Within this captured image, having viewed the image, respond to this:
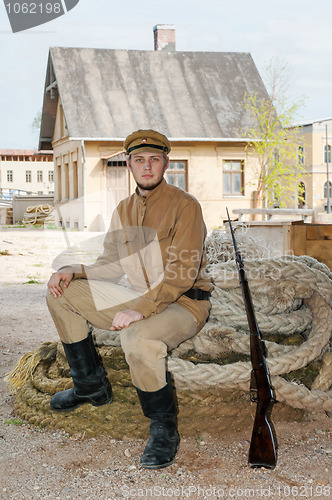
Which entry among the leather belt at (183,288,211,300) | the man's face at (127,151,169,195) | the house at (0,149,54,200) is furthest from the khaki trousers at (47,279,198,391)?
the house at (0,149,54,200)

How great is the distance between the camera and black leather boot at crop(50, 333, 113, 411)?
113 inches

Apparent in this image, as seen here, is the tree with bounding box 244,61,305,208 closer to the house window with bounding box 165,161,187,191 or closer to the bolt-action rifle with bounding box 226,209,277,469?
the house window with bounding box 165,161,187,191

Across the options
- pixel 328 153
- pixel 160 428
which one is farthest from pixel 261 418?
pixel 328 153

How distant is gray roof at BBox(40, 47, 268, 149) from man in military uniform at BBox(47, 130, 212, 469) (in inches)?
679

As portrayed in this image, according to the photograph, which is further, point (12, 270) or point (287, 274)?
point (12, 270)

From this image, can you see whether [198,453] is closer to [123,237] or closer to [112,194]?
[123,237]

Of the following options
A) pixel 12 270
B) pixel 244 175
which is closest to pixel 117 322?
pixel 12 270

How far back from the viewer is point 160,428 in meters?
2.62

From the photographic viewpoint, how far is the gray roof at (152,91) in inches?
808

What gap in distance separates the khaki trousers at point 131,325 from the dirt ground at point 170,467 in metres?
0.40

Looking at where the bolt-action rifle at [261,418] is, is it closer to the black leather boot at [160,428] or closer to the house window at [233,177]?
the black leather boot at [160,428]

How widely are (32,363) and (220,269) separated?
1.29 m

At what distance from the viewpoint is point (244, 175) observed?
21.6m

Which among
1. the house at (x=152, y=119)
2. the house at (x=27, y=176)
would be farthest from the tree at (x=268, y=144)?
the house at (x=27, y=176)
